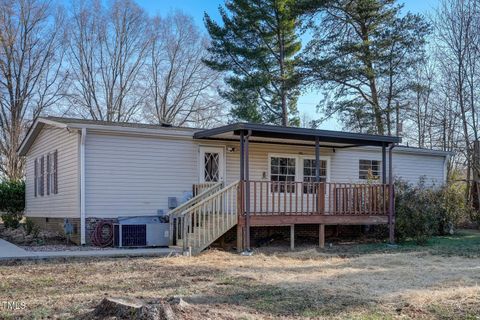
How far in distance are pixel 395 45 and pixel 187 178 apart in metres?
14.0

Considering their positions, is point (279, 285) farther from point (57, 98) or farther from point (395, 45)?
point (57, 98)

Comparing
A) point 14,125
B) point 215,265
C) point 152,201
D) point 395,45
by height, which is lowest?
point 215,265

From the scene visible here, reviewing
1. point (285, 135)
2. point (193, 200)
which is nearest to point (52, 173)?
point (193, 200)

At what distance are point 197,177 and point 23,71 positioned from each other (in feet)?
67.1

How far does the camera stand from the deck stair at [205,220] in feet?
37.2

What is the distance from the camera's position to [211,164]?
1415 centimetres

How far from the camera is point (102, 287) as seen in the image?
7.09m

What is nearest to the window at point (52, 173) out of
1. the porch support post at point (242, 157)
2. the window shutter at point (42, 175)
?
the window shutter at point (42, 175)

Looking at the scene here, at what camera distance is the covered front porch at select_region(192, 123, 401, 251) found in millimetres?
11953

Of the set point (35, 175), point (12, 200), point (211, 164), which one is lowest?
point (12, 200)

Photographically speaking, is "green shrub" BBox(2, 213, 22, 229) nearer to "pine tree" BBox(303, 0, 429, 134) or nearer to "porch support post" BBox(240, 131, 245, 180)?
"porch support post" BBox(240, 131, 245, 180)

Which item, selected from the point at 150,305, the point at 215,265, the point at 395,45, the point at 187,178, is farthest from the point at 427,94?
the point at 150,305

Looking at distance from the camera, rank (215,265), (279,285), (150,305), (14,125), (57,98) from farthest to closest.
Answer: (57,98) < (14,125) < (215,265) < (279,285) < (150,305)

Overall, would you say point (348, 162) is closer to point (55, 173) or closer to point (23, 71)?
point (55, 173)
